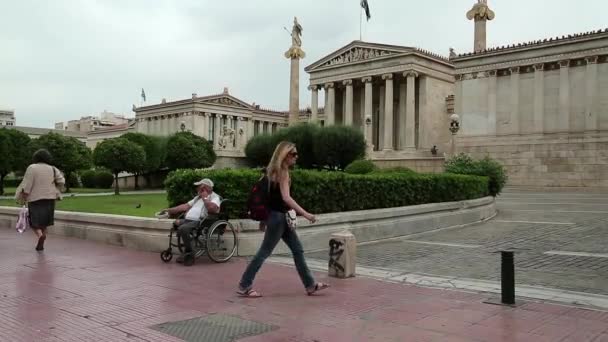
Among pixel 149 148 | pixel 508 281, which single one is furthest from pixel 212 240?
pixel 149 148

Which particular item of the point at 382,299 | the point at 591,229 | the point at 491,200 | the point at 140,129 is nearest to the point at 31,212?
the point at 382,299

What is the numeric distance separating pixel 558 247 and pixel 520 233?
7.82ft

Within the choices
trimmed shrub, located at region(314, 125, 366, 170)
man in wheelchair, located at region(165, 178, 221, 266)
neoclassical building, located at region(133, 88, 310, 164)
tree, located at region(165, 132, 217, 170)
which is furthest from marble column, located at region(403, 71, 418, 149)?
man in wheelchair, located at region(165, 178, 221, 266)

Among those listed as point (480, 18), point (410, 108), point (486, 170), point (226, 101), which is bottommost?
point (486, 170)

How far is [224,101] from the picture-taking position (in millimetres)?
73625

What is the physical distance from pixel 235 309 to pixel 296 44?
50261 millimetres

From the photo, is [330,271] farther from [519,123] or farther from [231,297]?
[519,123]

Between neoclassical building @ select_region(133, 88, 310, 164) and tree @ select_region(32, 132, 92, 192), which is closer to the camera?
tree @ select_region(32, 132, 92, 192)

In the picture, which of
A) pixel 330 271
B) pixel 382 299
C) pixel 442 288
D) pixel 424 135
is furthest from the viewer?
pixel 424 135

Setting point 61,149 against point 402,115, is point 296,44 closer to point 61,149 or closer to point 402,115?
point 402,115

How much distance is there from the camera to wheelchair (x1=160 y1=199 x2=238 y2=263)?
879 cm

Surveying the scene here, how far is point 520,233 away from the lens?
1329cm

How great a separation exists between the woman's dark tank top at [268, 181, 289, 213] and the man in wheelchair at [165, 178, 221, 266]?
7.93 feet

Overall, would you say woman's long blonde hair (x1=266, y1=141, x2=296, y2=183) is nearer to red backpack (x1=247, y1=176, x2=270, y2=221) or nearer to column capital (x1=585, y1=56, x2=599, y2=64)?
red backpack (x1=247, y1=176, x2=270, y2=221)
